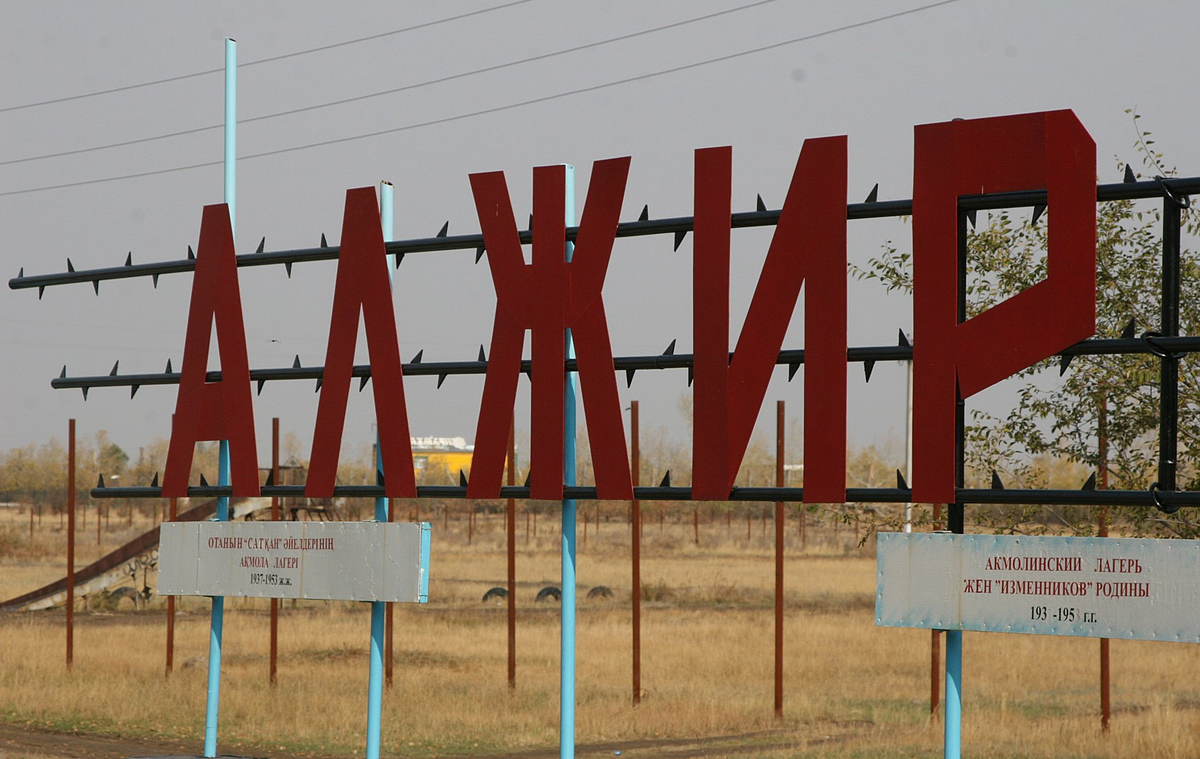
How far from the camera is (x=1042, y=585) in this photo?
22.4ft

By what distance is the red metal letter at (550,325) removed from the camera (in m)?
8.48

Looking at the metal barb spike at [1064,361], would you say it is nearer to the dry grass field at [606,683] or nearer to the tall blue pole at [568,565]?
the tall blue pole at [568,565]

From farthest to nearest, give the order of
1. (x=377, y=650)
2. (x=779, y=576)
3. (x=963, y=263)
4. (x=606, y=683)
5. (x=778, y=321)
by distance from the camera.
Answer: (x=606, y=683) < (x=779, y=576) < (x=377, y=650) < (x=778, y=321) < (x=963, y=263)

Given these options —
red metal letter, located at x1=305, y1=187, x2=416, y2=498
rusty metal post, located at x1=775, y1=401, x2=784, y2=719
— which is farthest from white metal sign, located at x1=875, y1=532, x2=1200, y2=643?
rusty metal post, located at x1=775, y1=401, x2=784, y2=719

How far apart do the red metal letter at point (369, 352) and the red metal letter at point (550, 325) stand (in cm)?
74

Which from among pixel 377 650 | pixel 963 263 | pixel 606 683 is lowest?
pixel 606 683

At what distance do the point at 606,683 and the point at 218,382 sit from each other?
9881 millimetres

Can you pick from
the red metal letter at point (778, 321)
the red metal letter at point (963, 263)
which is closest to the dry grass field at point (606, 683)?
the red metal letter at point (778, 321)

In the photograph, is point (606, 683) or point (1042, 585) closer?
point (1042, 585)

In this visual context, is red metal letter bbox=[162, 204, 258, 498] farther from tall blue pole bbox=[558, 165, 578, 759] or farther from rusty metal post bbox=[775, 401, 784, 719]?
rusty metal post bbox=[775, 401, 784, 719]

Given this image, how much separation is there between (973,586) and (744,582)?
30.5 metres

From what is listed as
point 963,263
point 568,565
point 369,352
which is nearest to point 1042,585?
point 963,263

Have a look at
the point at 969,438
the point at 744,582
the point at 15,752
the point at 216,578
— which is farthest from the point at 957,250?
the point at 744,582

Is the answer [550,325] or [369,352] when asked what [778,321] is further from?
[369,352]
